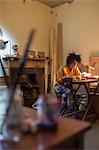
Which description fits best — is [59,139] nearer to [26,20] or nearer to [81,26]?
[26,20]

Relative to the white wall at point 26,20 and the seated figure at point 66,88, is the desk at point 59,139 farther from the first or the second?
the white wall at point 26,20

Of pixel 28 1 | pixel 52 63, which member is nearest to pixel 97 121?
pixel 52 63

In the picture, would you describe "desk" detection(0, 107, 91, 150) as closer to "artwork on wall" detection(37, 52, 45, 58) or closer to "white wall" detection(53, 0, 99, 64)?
"white wall" detection(53, 0, 99, 64)

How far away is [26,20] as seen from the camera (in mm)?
6320

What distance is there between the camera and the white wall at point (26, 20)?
5875 mm

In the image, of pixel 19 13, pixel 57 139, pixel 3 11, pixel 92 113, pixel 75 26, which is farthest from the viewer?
pixel 75 26

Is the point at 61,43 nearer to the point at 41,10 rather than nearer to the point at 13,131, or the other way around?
the point at 41,10

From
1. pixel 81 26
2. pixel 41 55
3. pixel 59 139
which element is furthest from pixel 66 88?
pixel 59 139

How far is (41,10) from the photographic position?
6.82 m

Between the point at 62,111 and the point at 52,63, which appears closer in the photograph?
the point at 62,111

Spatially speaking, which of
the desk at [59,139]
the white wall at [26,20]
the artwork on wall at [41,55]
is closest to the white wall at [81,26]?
the white wall at [26,20]

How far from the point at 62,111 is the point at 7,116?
3.36 m

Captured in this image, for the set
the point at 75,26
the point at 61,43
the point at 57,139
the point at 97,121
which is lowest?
the point at 97,121

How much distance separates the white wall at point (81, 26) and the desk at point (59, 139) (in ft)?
17.3
